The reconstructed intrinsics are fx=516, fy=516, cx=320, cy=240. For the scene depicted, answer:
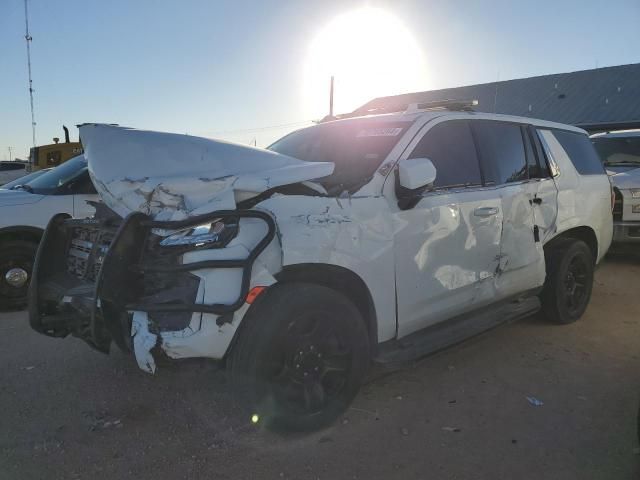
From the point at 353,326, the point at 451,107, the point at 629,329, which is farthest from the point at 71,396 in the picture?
the point at 629,329

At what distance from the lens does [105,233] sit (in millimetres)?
3121

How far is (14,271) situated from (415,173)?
474 cm

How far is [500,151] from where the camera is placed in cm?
414

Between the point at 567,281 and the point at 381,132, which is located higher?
the point at 381,132

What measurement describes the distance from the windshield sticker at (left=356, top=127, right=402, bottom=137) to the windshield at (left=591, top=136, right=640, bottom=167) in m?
6.25

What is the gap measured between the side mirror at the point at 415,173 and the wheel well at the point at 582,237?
6.81 feet

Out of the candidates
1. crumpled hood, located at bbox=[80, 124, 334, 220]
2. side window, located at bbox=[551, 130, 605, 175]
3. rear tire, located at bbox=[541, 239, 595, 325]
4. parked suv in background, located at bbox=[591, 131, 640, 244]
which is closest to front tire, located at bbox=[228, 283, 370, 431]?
crumpled hood, located at bbox=[80, 124, 334, 220]

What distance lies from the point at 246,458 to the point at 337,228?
134 centimetres

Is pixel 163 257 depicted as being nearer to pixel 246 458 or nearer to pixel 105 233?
pixel 105 233

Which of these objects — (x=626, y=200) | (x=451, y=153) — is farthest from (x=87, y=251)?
(x=626, y=200)

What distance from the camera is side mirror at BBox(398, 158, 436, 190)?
301 cm

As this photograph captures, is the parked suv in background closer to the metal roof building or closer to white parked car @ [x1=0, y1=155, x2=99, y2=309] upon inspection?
white parked car @ [x1=0, y1=155, x2=99, y2=309]

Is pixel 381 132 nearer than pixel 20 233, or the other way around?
pixel 381 132

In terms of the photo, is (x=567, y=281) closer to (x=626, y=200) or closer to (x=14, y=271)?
(x=626, y=200)
